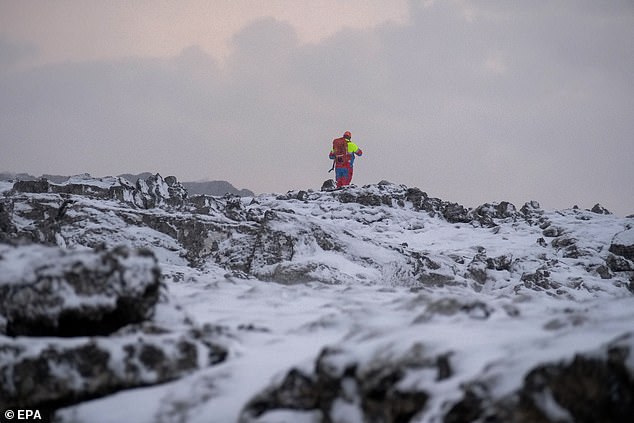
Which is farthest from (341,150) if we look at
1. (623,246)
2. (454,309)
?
(454,309)

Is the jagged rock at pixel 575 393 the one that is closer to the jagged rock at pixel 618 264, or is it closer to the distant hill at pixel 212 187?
the jagged rock at pixel 618 264

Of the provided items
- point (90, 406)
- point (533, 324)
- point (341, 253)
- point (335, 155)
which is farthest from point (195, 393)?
point (335, 155)

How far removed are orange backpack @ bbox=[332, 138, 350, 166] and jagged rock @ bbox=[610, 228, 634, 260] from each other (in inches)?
715

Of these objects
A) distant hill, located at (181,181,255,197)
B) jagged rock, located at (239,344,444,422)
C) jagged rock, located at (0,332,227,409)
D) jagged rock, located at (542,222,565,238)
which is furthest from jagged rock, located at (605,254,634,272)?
distant hill, located at (181,181,255,197)

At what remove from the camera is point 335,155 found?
3841cm

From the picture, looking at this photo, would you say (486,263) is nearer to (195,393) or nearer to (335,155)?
(195,393)

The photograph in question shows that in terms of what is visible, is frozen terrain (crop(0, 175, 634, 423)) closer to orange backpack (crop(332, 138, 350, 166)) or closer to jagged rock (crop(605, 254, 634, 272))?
jagged rock (crop(605, 254, 634, 272))

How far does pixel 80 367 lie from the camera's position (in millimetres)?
4930

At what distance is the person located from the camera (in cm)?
3766

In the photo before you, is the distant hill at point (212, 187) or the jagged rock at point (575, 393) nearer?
the jagged rock at point (575, 393)

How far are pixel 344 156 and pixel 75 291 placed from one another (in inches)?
1312

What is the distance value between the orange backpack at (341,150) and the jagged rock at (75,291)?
3240 cm

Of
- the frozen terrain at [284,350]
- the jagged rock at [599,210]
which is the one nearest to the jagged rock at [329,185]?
the jagged rock at [599,210]

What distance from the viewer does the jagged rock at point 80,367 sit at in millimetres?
4891
